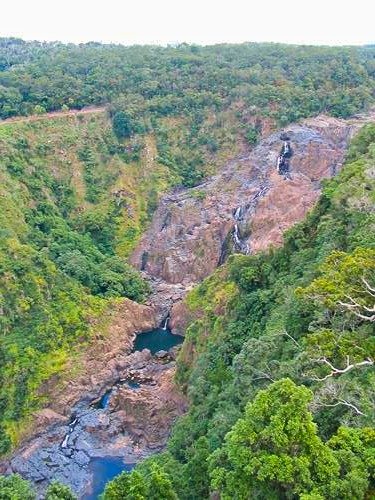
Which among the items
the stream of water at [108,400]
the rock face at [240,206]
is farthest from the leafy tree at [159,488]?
the rock face at [240,206]

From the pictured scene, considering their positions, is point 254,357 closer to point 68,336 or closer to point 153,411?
point 153,411

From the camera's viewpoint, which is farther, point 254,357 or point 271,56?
point 271,56

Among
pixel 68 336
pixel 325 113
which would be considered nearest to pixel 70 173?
pixel 68 336

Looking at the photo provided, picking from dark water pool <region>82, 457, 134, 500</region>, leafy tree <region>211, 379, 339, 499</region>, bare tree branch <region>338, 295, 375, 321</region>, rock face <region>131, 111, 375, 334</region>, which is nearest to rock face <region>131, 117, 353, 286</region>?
rock face <region>131, 111, 375, 334</region>

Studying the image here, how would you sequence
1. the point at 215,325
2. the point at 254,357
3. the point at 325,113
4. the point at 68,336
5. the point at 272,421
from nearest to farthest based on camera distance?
the point at 272,421 → the point at 254,357 → the point at 215,325 → the point at 68,336 → the point at 325,113

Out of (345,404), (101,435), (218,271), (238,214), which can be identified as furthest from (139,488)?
(238,214)

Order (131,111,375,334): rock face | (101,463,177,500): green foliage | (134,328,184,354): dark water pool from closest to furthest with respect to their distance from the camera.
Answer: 1. (101,463,177,500): green foliage
2. (134,328,184,354): dark water pool
3. (131,111,375,334): rock face

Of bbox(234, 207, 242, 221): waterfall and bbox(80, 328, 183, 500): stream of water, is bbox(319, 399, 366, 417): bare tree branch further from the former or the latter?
bbox(234, 207, 242, 221): waterfall
